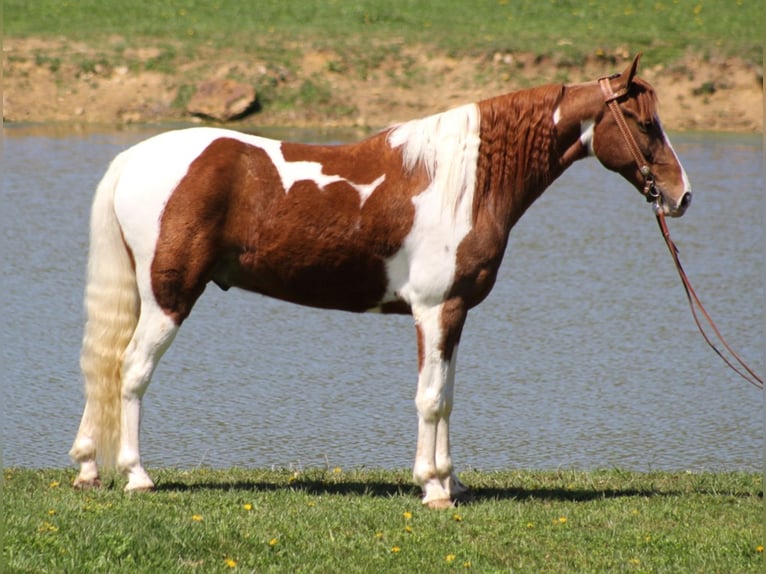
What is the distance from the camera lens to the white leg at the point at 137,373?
6.53 metres

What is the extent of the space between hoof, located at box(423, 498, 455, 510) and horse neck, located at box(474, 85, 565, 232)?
1382 mm

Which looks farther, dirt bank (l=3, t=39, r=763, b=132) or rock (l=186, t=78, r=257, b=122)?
dirt bank (l=3, t=39, r=763, b=132)

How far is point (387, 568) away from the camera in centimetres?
550

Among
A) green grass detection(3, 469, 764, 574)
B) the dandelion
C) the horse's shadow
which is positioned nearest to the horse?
the horse's shadow

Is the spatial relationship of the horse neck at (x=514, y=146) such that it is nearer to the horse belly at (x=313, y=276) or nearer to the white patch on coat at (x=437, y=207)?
the white patch on coat at (x=437, y=207)

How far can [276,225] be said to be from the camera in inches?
258

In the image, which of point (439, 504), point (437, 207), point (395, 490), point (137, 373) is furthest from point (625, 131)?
point (137, 373)

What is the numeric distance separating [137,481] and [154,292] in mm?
951

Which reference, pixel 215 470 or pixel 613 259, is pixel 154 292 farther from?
pixel 613 259

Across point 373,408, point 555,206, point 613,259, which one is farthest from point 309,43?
point 373,408

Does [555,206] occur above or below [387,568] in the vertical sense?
below

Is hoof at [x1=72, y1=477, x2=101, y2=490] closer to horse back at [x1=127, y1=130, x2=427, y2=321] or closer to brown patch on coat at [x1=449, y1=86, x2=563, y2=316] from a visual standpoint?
horse back at [x1=127, y1=130, x2=427, y2=321]

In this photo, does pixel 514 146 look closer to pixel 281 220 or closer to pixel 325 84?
pixel 281 220

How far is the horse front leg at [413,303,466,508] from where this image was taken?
21.6ft
